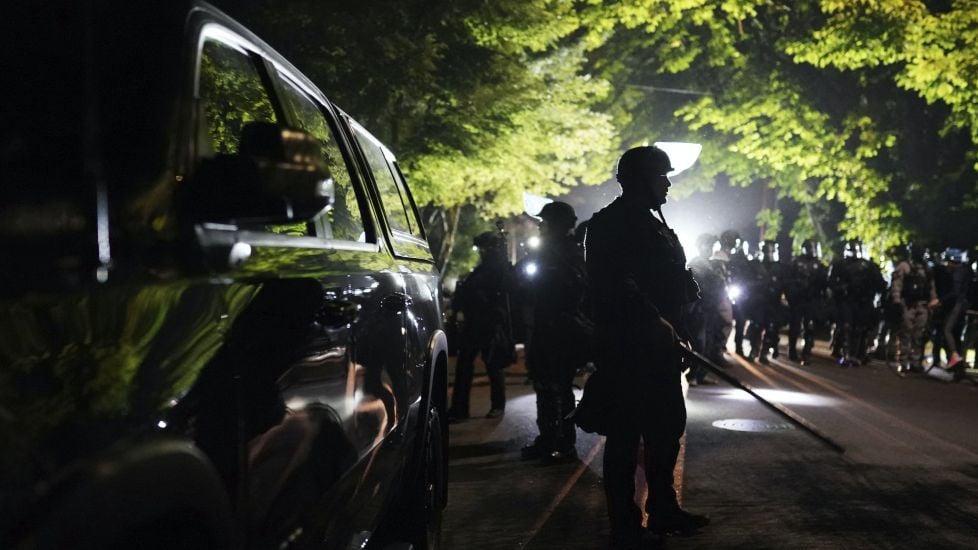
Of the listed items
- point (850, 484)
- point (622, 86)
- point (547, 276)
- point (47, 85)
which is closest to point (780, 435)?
point (850, 484)

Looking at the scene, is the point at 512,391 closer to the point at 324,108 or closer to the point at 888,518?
the point at 888,518

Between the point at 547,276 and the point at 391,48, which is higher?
the point at 391,48

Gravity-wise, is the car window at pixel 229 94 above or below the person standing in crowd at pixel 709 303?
above

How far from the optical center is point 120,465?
1.62m

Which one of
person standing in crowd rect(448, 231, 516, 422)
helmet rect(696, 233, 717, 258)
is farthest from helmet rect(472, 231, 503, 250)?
helmet rect(696, 233, 717, 258)

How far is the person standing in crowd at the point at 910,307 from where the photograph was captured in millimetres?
16875

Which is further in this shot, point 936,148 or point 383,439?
point 936,148

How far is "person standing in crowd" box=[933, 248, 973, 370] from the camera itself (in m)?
16.4

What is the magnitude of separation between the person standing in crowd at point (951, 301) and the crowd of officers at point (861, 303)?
0.05 feet

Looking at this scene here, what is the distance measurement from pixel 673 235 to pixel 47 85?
405cm

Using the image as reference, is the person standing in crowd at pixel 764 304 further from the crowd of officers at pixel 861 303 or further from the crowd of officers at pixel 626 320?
the crowd of officers at pixel 626 320

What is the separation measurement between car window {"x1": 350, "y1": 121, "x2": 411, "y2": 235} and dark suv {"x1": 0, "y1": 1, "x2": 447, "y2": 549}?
5.76ft

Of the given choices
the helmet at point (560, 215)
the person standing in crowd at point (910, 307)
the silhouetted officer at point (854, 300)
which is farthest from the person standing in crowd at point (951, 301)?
the helmet at point (560, 215)

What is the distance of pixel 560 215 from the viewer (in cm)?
817
